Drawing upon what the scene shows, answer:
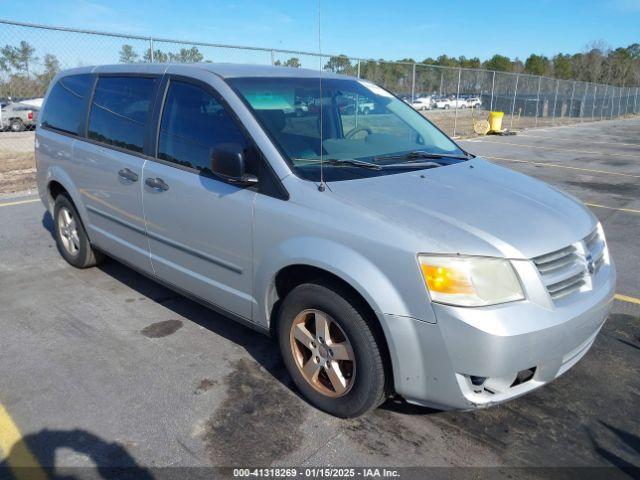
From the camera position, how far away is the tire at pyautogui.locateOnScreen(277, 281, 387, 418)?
8.47 feet

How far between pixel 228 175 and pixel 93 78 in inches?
91.9

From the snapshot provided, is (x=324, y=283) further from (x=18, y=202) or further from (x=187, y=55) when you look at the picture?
(x=187, y=55)

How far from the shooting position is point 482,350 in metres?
2.29

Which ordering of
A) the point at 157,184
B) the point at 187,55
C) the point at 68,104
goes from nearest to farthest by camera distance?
the point at 157,184, the point at 68,104, the point at 187,55

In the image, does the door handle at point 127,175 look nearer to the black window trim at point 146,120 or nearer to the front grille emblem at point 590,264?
the black window trim at point 146,120

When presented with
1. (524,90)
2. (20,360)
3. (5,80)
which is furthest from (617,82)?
(20,360)

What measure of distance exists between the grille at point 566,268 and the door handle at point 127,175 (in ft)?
8.92

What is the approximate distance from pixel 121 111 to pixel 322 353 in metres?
2.53

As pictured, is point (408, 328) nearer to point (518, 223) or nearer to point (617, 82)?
point (518, 223)

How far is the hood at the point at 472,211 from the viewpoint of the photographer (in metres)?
2.44

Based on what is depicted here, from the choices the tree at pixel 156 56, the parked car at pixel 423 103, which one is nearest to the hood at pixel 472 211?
the tree at pixel 156 56

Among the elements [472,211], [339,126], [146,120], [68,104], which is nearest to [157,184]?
[146,120]

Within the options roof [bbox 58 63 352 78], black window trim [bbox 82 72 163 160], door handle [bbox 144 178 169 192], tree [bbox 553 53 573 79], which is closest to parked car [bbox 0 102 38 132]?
black window trim [bbox 82 72 163 160]

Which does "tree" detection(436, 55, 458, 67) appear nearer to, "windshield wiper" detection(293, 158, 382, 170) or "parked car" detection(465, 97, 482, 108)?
"parked car" detection(465, 97, 482, 108)
